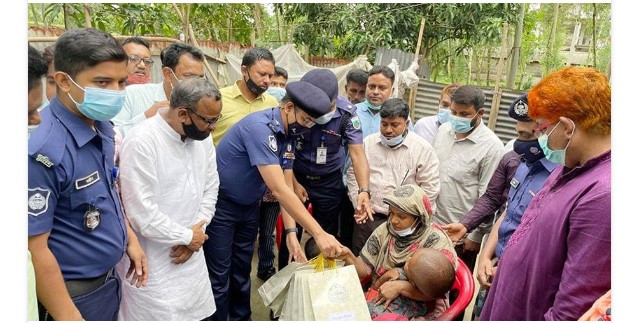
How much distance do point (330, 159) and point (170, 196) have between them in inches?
59.3

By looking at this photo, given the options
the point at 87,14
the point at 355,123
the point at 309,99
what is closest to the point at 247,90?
the point at 355,123

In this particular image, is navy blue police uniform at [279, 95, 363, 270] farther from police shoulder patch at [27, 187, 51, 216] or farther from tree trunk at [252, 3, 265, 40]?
tree trunk at [252, 3, 265, 40]

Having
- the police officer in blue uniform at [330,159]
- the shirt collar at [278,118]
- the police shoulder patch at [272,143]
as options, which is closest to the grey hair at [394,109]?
the police officer in blue uniform at [330,159]

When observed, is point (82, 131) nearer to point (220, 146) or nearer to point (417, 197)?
point (220, 146)

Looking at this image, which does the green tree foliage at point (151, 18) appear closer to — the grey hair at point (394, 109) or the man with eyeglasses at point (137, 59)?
the man with eyeglasses at point (137, 59)

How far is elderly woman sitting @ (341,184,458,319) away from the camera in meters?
2.41

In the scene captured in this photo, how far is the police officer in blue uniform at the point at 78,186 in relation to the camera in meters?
1.53

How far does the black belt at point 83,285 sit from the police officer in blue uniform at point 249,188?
3.25ft

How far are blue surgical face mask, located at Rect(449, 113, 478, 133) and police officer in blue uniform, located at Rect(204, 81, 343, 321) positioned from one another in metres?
1.24

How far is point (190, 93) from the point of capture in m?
2.12

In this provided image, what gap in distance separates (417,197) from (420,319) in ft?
2.25

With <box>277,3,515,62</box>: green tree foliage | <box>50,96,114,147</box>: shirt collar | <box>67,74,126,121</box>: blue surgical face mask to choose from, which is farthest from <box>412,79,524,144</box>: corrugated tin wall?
<box>50,96,114,147</box>: shirt collar

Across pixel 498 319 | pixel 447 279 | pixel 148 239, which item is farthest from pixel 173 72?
pixel 498 319

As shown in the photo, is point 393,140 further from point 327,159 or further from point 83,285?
point 83,285
